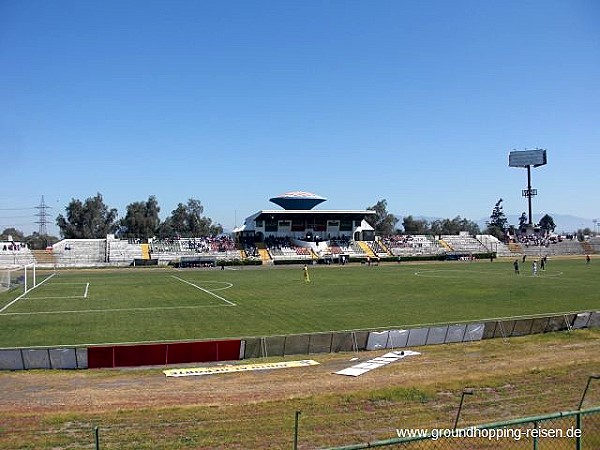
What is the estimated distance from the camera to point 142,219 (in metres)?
162

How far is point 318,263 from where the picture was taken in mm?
88875

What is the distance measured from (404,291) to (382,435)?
113ft

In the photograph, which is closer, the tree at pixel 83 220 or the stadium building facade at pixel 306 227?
the stadium building facade at pixel 306 227

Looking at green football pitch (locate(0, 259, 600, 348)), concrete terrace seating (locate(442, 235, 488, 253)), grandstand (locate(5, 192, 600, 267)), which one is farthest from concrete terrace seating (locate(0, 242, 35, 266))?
concrete terrace seating (locate(442, 235, 488, 253))

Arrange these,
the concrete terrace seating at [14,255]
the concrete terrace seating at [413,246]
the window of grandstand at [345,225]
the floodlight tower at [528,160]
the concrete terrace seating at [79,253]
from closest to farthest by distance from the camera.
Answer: the concrete terrace seating at [14,255] → the concrete terrace seating at [79,253] → the concrete terrace seating at [413,246] → the window of grandstand at [345,225] → the floodlight tower at [528,160]

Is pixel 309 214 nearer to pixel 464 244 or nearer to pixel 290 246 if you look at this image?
pixel 290 246

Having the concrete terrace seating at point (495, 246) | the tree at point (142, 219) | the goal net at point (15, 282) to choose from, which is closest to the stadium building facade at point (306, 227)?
the concrete terrace seating at point (495, 246)

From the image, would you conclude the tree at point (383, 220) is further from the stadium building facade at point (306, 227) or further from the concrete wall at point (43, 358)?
the concrete wall at point (43, 358)

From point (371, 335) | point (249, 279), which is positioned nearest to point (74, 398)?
point (371, 335)

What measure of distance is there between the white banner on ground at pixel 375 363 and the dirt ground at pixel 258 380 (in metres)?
0.36

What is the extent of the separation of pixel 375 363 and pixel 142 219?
149 m

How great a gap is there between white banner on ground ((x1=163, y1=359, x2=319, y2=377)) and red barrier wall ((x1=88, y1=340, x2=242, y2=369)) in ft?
2.92

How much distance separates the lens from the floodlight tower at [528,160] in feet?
417

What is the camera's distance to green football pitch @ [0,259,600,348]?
2894cm
